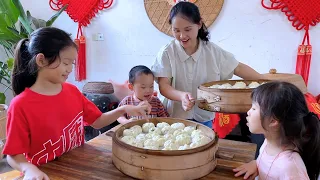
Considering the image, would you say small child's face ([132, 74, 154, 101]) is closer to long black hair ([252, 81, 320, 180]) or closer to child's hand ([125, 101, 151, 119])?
child's hand ([125, 101, 151, 119])

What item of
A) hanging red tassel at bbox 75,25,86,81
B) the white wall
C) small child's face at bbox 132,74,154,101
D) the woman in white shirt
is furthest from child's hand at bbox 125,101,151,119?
hanging red tassel at bbox 75,25,86,81

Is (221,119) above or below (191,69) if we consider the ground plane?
below

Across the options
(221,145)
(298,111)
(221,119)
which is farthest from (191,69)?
(221,119)

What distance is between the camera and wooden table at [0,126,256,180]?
0.98 meters

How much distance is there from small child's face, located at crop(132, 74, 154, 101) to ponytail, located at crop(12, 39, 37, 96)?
0.77m

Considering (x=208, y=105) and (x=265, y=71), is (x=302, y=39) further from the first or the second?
(x=208, y=105)

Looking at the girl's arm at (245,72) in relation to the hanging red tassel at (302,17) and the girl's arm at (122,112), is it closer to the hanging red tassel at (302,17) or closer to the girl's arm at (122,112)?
the girl's arm at (122,112)

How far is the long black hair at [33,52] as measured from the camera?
3.57 feet

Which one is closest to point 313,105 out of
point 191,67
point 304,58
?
point 304,58

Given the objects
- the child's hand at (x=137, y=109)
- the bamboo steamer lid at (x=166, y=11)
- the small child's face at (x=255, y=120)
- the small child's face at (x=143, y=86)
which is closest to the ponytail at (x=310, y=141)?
the small child's face at (x=255, y=120)

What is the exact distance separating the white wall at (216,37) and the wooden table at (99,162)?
1.68 metres

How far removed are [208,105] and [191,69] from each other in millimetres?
294

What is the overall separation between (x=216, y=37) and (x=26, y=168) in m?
→ 2.30

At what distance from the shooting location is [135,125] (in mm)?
1269
